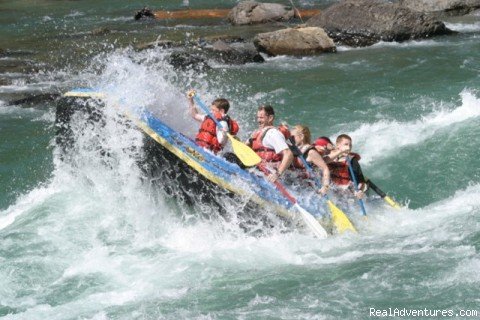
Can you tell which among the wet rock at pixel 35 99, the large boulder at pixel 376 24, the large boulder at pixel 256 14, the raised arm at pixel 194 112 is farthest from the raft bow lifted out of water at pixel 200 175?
the large boulder at pixel 256 14

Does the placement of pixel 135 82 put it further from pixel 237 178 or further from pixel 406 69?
pixel 406 69

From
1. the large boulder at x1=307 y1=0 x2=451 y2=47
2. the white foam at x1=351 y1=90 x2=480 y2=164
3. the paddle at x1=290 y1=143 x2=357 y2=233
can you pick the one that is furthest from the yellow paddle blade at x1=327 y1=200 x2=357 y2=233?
the large boulder at x1=307 y1=0 x2=451 y2=47

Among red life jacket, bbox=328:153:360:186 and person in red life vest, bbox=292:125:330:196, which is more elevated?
person in red life vest, bbox=292:125:330:196

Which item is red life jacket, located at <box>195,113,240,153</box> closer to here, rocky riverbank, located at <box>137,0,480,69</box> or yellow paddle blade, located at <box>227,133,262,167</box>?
yellow paddle blade, located at <box>227,133,262,167</box>

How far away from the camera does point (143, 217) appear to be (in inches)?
353

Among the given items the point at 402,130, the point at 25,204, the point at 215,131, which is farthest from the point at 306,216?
the point at 402,130

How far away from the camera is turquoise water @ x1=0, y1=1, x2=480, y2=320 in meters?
7.03

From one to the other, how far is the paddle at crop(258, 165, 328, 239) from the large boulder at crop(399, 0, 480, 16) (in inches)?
632

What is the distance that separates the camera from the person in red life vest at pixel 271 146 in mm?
7965

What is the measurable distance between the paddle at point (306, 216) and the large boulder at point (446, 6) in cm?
1604

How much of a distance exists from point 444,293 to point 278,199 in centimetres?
210

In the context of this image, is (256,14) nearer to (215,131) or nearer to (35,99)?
(35,99)

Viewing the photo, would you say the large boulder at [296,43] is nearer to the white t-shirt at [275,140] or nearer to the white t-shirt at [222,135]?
the white t-shirt at [222,135]

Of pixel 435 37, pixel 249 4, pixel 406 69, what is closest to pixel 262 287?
pixel 406 69
